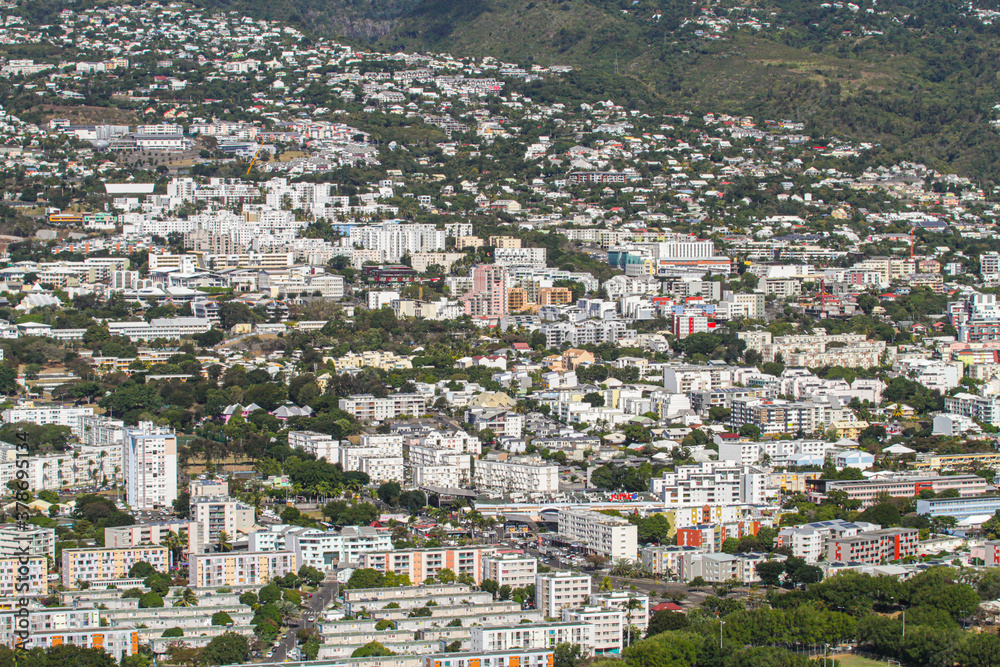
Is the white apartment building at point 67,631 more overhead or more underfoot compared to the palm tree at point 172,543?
more underfoot

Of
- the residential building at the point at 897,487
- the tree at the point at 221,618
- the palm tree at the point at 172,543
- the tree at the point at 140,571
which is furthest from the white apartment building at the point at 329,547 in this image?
the residential building at the point at 897,487

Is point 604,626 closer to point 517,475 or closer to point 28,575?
point 28,575

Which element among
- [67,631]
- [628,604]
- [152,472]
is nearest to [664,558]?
[628,604]

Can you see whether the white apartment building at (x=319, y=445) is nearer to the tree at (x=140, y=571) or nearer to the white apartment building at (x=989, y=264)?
the tree at (x=140, y=571)

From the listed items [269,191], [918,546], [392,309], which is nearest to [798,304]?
[392,309]

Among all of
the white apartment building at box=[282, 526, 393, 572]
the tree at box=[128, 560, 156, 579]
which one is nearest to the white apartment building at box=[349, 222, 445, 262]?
the white apartment building at box=[282, 526, 393, 572]

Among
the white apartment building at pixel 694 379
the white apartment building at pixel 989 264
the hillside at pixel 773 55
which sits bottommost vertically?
the white apartment building at pixel 694 379
